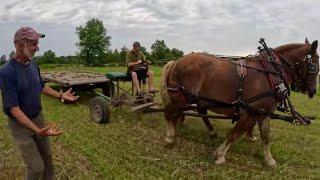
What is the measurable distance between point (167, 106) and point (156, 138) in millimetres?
985

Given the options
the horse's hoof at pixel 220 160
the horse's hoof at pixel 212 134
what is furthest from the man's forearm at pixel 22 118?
the horse's hoof at pixel 212 134

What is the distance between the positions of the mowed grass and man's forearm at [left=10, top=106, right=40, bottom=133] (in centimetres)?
209

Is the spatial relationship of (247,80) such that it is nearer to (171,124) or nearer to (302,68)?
(302,68)

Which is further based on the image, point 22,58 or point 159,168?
point 159,168

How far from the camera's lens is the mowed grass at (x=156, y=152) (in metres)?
7.51

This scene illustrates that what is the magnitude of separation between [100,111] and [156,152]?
3001 mm

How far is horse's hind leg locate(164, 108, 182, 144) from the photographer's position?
9156 millimetres

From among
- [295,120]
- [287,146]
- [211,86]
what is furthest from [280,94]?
[287,146]

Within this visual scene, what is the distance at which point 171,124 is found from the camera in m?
9.27

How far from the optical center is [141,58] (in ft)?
39.3

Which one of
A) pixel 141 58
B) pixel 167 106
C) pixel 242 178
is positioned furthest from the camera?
pixel 141 58

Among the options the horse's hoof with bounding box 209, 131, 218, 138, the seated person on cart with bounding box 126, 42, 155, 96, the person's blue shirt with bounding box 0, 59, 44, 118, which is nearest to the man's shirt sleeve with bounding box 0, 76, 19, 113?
the person's blue shirt with bounding box 0, 59, 44, 118

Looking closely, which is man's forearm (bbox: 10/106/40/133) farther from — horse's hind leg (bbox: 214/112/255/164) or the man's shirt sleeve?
horse's hind leg (bbox: 214/112/255/164)

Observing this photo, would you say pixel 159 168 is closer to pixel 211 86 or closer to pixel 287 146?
pixel 211 86
